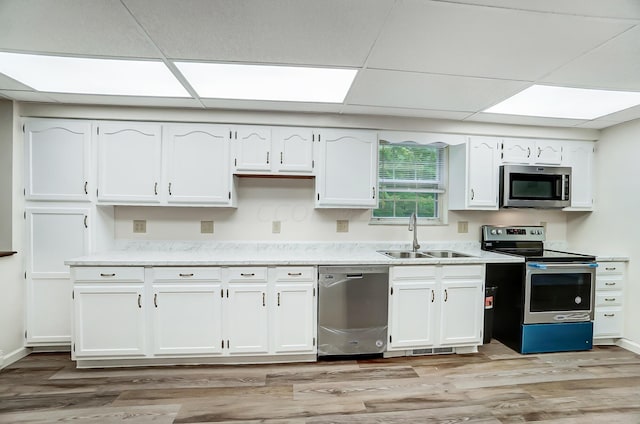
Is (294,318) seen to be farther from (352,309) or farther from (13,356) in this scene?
(13,356)

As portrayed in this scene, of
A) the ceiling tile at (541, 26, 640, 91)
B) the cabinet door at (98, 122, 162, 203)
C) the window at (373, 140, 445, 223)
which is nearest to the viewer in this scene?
the ceiling tile at (541, 26, 640, 91)

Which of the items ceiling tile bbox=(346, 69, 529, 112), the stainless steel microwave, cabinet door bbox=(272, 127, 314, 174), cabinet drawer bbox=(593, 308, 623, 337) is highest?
ceiling tile bbox=(346, 69, 529, 112)

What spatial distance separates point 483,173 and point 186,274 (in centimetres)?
298

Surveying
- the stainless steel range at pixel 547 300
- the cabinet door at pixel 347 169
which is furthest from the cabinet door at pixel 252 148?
the stainless steel range at pixel 547 300

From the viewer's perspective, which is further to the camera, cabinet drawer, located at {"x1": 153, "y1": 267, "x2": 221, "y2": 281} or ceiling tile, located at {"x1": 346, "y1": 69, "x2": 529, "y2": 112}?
cabinet drawer, located at {"x1": 153, "y1": 267, "x2": 221, "y2": 281}

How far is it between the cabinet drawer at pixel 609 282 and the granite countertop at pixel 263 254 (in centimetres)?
94

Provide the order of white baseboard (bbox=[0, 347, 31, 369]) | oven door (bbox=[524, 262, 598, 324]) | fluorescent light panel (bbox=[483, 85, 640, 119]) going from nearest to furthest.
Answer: fluorescent light panel (bbox=[483, 85, 640, 119])
white baseboard (bbox=[0, 347, 31, 369])
oven door (bbox=[524, 262, 598, 324])

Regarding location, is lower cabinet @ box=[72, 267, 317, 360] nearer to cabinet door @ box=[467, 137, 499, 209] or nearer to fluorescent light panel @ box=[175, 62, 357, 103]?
fluorescent light panel @ box=[175, 62, 357, 103]

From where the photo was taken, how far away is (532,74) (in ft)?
6.34

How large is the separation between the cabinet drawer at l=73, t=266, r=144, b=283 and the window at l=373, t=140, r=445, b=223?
2.29 metres

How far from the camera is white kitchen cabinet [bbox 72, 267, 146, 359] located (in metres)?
2.31

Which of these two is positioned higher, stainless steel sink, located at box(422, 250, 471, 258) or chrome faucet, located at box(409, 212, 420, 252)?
→ chrome faucet, located at box(409, 212, 420, 252)

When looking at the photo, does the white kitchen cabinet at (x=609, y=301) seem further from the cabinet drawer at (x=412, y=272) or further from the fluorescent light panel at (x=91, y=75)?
the fluorescent light panel at (x=91, y=75)

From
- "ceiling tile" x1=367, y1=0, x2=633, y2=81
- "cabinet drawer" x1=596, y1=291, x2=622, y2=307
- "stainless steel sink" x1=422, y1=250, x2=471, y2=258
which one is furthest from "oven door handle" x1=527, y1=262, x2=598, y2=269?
"ceiling tile" x1=367, y1=0, x2=633, y2=81
